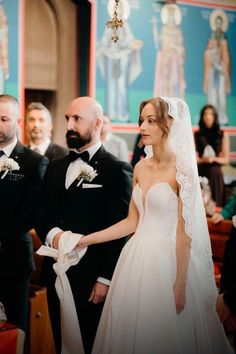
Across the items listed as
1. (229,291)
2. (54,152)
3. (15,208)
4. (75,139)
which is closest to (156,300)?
(229,291)

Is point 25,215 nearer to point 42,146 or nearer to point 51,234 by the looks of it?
point 51,234

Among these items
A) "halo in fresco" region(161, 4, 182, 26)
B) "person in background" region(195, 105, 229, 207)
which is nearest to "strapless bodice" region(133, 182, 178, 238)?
"person in background" region(195, 105, 229, 207)

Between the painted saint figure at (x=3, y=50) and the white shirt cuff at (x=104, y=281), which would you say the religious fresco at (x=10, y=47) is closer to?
the painted saint figure at (x=3, y=50)

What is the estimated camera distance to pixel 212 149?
11.2m

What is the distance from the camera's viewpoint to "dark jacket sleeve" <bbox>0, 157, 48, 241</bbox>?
5.17 meters

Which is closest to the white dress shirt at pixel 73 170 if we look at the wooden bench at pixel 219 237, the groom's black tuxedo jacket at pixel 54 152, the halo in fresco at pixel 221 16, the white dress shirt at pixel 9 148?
the white dress shirt at pixel 9 148

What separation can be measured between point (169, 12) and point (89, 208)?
758 cm

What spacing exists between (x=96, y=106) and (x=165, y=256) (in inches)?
45.1

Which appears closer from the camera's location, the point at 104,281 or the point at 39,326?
the point at 104,281

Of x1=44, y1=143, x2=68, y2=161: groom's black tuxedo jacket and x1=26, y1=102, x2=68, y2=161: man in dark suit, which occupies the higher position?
x1=26, y1=102, x2=68, y2=161: man in dark suit

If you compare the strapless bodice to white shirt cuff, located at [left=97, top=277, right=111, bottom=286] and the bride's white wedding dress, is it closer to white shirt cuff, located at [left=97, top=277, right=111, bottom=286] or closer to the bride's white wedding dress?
the bride's white wedding dress

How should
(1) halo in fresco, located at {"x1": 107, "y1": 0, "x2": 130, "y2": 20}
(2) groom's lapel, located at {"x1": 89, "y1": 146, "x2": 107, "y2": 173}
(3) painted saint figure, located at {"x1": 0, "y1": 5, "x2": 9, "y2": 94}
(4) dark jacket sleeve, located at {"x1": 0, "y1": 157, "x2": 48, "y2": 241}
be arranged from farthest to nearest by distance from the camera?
(1) halo in fresco, located at {"x1": 107, "y1": 0, "x2": 130, "y2": 20} < (3) painted saint figure, located at {"x1": 0, "y1": 5, "x2": 9, "y2": 94} < (4) dark jacket sleeve, located at {"x1": 0, "y1": 157, "x2": 48, "y2": 241} < (2) groom's lapel, located at {"x1": 89, "y1": 146, "x2": 107, "y2": 173}

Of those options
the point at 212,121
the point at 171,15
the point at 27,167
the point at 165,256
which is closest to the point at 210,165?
the point at 212,121

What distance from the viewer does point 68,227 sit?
4.82 meters
